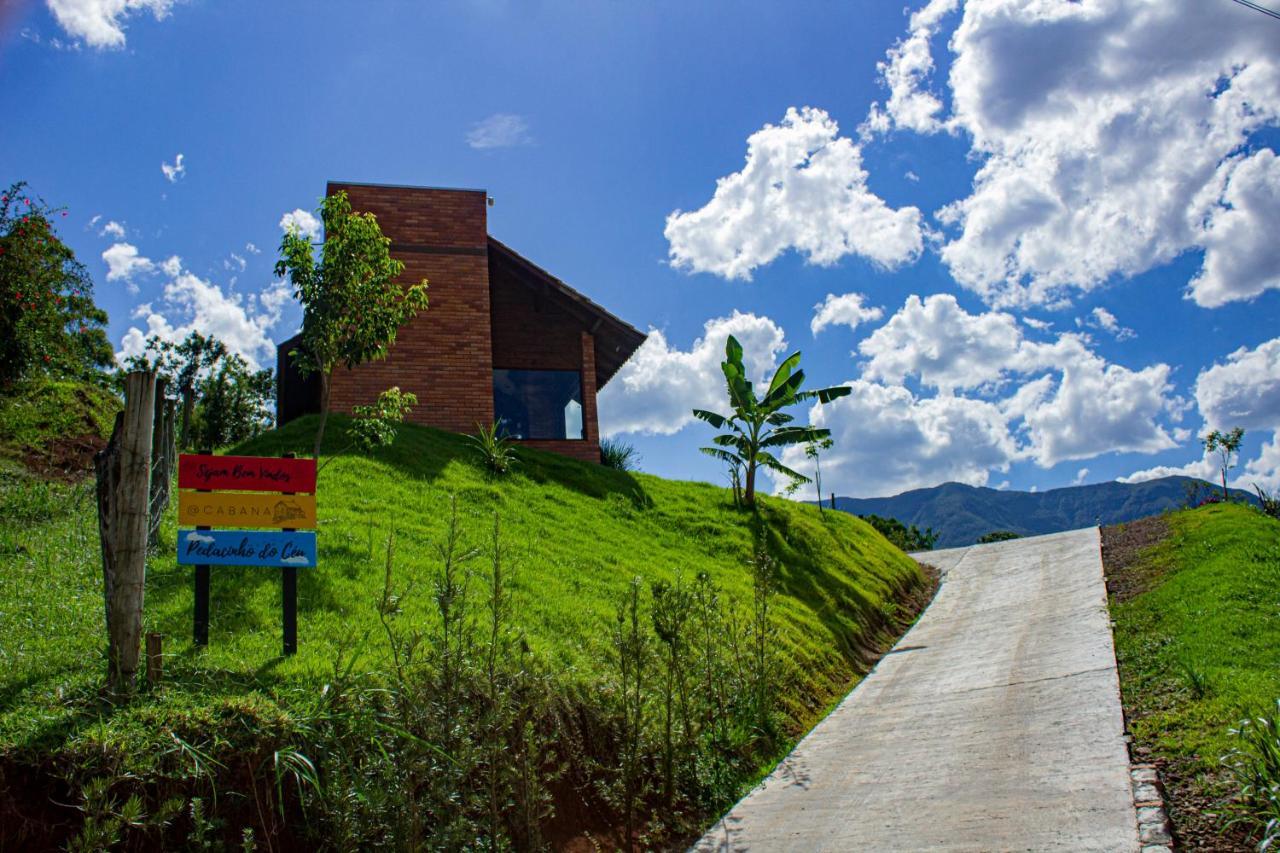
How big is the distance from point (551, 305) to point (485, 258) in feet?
7.89

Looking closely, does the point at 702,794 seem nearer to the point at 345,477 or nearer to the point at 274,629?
the point at 274,629

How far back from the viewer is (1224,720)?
304 inches

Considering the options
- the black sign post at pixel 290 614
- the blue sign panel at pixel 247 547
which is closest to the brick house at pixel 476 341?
the blue sign panel at pixel 247 547

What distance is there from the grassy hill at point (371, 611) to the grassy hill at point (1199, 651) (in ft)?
11.7

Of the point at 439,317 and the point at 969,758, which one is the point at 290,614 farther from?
the point at 439,317

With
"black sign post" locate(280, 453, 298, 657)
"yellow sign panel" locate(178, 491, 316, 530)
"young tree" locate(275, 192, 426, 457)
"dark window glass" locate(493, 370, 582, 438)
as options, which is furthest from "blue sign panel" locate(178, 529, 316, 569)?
"dark window glass" locate(493, 370, 582, 438)

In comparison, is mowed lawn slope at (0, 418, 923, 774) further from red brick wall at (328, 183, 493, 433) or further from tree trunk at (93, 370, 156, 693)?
red brick wall at (328, 183, 493, 433)

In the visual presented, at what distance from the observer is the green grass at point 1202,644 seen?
7.70 m

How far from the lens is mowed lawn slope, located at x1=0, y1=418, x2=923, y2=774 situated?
5719mm

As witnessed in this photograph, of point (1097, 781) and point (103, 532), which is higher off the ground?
point (103, 532)

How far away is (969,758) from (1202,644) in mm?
4457

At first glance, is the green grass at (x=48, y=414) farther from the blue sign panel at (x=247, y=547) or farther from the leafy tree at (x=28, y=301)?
the blue sign panel at (x=247, y=547)

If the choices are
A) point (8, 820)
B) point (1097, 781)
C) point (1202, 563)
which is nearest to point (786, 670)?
point (1097, 781)

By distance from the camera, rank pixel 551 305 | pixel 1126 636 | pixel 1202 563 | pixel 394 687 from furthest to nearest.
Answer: pixel 551 305
pixel 1202 563
pixel 1126 636
pixel 394 687
